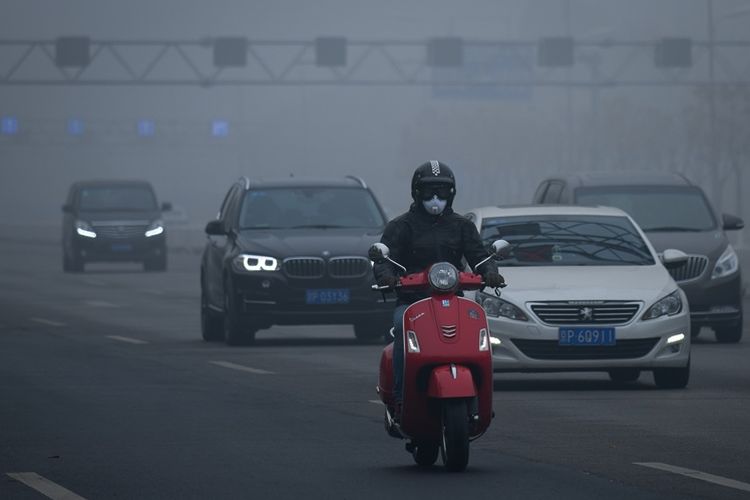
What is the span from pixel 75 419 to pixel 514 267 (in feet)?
14.4

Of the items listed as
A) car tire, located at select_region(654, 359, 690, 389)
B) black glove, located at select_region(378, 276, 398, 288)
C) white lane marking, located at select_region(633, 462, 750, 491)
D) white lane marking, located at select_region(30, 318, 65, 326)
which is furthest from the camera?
white lane marking, located at select_region(30, 318, 65, 326)

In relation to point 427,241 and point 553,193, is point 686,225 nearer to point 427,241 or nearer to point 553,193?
point 553,193

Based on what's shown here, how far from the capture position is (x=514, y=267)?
53.6 feet

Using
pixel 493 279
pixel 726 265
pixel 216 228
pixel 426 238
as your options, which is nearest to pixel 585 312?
pixel 426 238

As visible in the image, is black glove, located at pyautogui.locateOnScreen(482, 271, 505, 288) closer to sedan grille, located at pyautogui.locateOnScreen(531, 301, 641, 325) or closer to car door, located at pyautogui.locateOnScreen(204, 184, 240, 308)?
sedan grille, located at pyautogui.locateOnScreen(531, 301, 641, 325)

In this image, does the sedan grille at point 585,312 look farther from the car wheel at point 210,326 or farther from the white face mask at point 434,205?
the car wheel at point 210,326

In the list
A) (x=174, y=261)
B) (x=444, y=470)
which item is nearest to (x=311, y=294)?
(x=444, y=470)

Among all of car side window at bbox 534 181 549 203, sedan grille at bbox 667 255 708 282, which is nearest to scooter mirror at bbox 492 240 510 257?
sedan grille at bbox 667 255 708 282

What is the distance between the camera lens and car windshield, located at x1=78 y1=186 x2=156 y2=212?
44.7m

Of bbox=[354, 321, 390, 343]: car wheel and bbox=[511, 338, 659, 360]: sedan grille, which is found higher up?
bbox=[511, 338, 659, 360]: sedan grille

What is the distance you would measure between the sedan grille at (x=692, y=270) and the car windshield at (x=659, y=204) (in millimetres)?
944

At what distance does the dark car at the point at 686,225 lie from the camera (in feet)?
69.3

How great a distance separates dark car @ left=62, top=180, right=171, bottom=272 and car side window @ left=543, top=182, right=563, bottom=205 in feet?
65.6

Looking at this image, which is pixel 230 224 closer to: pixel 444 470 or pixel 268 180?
pixel 268 180
